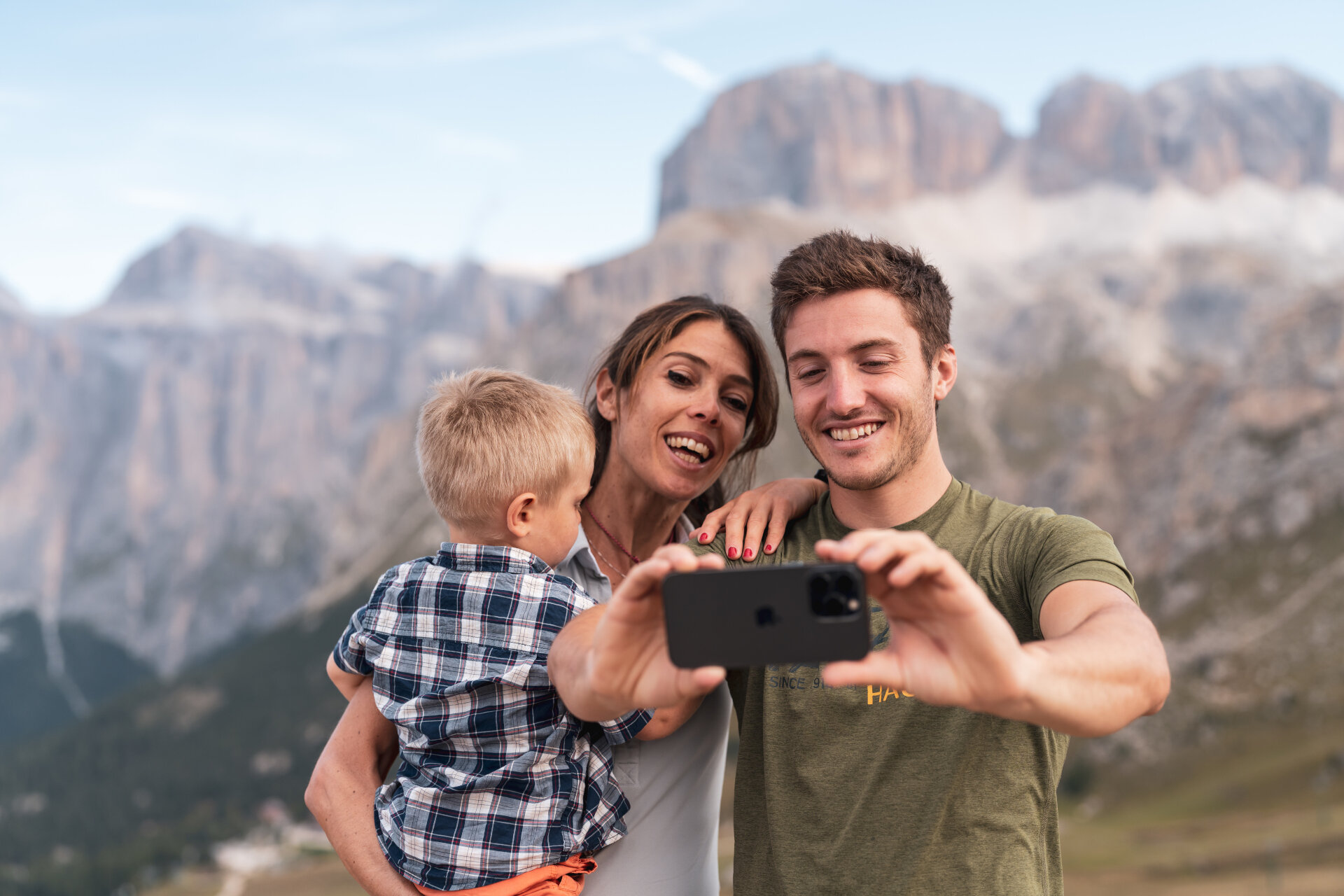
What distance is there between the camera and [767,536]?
6109mm

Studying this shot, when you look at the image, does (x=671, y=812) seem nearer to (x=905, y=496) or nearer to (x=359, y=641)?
(x=359, y=641)

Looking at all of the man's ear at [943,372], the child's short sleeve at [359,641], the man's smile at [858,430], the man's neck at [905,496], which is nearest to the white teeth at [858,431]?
the man's smile at [858,430]

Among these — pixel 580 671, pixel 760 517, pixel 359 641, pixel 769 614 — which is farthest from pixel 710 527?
pixel 769 614

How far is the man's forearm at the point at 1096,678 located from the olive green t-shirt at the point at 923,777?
24.3 inches

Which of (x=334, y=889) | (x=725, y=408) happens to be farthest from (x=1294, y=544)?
(x=725, y=408)

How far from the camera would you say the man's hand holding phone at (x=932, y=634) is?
362 cm

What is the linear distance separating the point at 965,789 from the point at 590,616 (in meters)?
2.16

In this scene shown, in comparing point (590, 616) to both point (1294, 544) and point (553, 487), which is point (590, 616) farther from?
point (1294, 544)

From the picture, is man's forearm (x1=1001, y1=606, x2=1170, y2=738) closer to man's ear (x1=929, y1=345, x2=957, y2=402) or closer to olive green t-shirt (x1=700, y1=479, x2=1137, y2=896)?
olive green t-shirt (x1=700, y1=479, x2=1137, y2=896)

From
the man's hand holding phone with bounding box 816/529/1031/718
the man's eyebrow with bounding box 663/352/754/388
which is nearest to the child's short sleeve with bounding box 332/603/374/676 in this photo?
the man's eyebrow with bounding box 663/352/754/388

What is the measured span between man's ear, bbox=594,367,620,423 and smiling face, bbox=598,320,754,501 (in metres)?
0.36

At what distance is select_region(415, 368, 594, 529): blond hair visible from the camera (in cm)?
591

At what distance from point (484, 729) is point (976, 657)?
2942mm

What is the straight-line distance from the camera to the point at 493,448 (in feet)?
19.3
